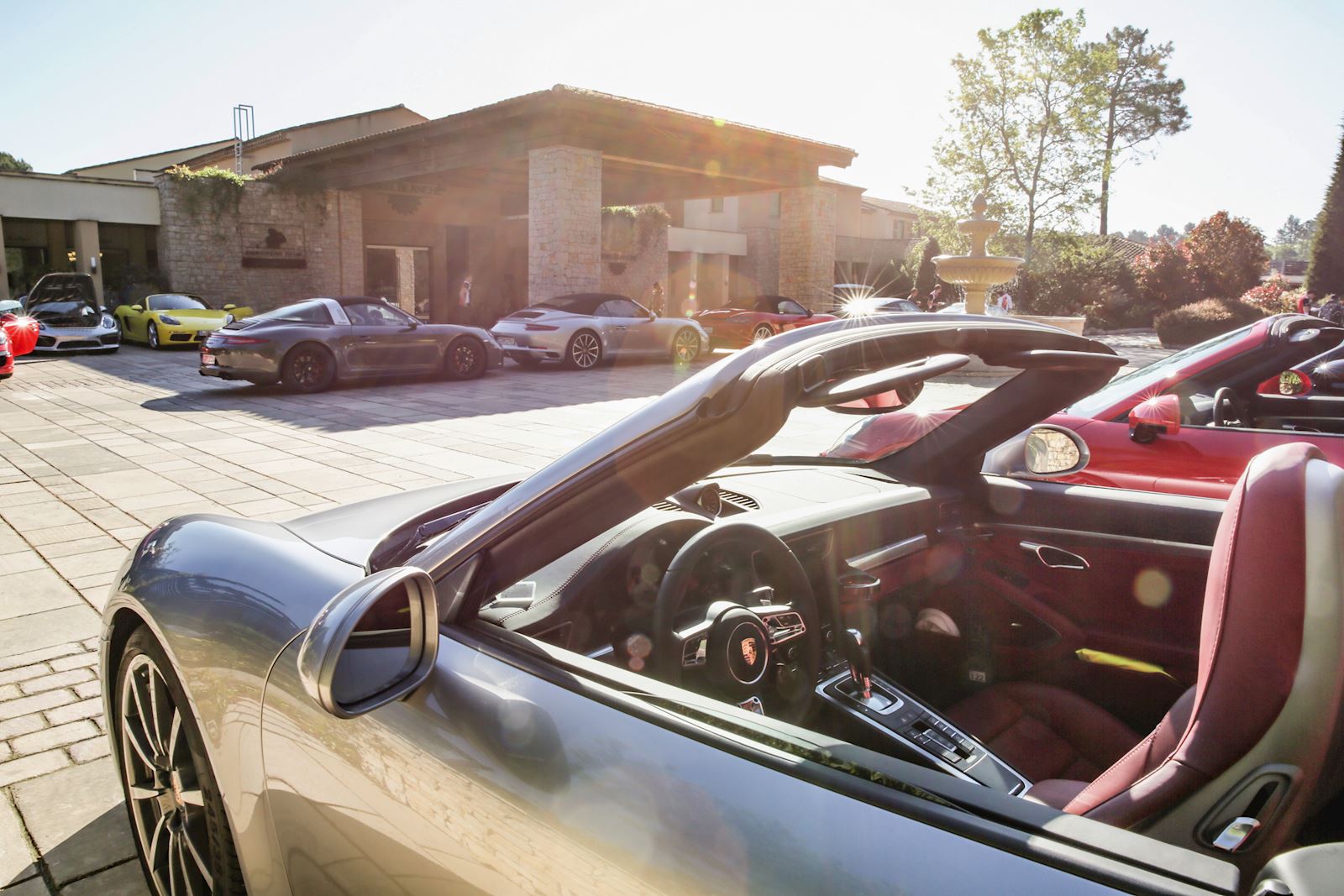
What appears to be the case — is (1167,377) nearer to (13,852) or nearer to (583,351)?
(13,852)

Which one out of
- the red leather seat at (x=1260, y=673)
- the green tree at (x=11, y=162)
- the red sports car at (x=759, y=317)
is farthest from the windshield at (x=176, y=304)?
the green tree at (x=11, y=162)

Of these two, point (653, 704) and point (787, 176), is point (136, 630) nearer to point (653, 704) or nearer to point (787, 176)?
point (653, 704)

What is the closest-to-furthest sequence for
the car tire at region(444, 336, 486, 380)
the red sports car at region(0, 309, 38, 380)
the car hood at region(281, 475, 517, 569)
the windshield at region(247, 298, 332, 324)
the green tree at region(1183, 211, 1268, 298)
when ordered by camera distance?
the car hood at region(281, 475, 517, 569) < the windshield at region(247, 298, 332, 324) < the red sports car at region(0, 309, 38, 380) < the car tire at region(444, 336, 486, 380) < the green tree at region(1183, 211, 1268, 298)

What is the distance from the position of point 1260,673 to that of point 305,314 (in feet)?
42.0

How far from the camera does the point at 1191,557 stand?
2326 millimetres

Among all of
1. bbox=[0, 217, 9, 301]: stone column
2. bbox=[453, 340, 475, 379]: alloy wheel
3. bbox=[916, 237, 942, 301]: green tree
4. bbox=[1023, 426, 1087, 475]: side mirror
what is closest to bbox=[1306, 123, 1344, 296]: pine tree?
bbox=[916, 237, 942, 301]: green tree

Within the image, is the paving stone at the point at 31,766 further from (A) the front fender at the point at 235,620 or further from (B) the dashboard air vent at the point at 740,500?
(B) the dashboard air vent at the point at 740,500

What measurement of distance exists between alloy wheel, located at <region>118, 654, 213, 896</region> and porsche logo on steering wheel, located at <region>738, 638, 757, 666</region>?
1.11 m

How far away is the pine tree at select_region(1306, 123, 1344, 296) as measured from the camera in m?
31.0

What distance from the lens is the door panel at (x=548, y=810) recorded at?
36.6 inches

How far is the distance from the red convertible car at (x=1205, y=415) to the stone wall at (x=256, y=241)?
2352cm

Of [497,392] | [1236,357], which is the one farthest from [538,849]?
[497,392]

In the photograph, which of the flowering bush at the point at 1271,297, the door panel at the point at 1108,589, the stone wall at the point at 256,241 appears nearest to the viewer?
the door panel at the point at 1108,589

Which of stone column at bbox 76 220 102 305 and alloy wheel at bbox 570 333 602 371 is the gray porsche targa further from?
stone column at bbox 76 220 102 305
